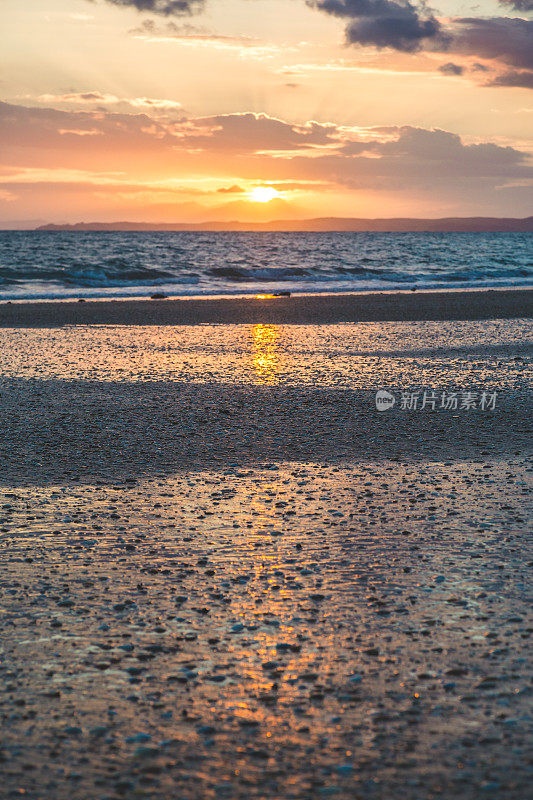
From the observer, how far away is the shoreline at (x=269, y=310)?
23.0 metres

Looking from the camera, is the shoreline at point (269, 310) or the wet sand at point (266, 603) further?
the shoreline at point (269, 310)

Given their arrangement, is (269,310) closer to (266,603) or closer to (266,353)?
(266,353)

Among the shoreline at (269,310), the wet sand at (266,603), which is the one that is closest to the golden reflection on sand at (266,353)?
the shoreline at (269,310)

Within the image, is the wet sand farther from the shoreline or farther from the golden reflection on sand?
the shoreline

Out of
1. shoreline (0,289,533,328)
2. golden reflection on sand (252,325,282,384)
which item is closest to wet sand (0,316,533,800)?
golden reflection on sand (252,325,282,384)

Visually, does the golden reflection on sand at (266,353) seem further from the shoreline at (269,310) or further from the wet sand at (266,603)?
the wet sand at (266,603)

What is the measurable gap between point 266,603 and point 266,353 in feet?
37.7

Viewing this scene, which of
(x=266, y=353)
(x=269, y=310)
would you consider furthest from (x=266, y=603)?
(x=269, y=310)

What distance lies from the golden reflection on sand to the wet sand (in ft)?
9.62

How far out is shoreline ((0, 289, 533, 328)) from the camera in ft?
75.5

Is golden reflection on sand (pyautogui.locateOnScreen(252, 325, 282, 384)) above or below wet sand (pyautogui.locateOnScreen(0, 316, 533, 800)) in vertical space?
above

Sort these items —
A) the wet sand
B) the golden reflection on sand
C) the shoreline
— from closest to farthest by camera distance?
the wet sand
the golden reflection on sand
the shoreline

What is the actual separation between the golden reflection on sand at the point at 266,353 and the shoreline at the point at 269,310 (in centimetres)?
242

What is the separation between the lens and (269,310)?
1030 inches
